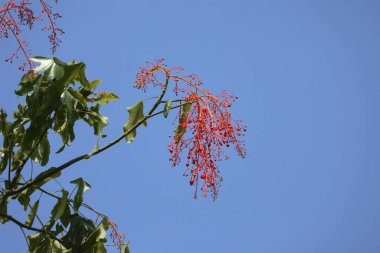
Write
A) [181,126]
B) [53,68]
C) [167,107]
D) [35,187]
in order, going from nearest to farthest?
1. [167,107]
2. [53,68]
3. [181,126]
4. [35,187]

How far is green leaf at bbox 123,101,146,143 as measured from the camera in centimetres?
269

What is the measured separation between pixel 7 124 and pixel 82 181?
65cm

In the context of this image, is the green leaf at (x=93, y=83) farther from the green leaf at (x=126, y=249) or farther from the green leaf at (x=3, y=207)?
the green leaf at (x=126, y=249)

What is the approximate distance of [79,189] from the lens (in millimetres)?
2977

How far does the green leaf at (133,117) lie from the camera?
2691mm

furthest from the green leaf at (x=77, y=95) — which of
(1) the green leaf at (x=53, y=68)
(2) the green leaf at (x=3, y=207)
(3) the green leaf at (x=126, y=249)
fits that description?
(3) the green leaf at (x=126, y=249)

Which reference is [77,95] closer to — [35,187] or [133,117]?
[133,117]

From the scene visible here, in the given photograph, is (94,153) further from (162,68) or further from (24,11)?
(24,11)

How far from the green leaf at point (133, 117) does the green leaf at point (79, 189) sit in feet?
1.71

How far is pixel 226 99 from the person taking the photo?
112 inches

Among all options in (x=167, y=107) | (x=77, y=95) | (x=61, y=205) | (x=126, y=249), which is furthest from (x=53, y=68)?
(x=126, y=249)

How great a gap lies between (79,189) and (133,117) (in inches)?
25.2

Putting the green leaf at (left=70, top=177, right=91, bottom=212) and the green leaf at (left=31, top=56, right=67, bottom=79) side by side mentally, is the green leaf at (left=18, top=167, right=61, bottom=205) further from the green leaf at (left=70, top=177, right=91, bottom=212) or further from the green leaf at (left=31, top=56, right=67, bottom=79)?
the green leaf at (left=31, top=56, right=67, bottom=79)

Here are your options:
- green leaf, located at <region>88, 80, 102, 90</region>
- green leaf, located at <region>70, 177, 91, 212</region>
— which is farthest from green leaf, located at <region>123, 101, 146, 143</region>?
green leaf, located at <region>70, 177, 91, 212</region>
